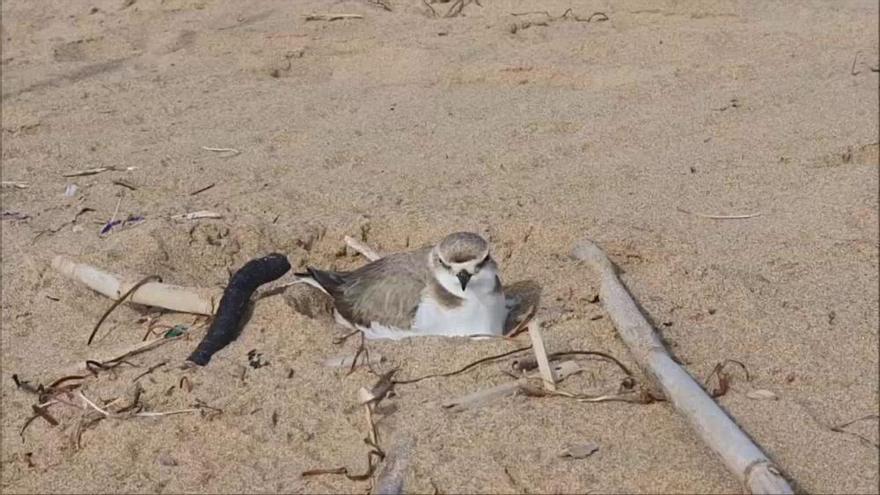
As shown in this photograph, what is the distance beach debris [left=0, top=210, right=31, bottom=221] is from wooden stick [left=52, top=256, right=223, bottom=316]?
0.95 meters

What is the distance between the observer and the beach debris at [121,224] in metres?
5.97

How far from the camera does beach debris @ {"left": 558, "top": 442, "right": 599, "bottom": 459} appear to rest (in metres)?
3.62

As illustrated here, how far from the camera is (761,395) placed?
3947 millimetres

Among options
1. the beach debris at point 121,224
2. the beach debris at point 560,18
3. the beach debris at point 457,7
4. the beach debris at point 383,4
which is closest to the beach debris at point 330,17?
the beach debris at point 383,4

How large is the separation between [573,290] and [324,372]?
1.23 metres

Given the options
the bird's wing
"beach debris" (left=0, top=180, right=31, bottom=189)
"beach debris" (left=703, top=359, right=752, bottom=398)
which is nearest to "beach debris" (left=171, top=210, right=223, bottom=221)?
the bird's wing

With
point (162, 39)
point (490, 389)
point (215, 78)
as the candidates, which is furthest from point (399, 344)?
point (162, 39)

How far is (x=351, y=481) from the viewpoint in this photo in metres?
3.70

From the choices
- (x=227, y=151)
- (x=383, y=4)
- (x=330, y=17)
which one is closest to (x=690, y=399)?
(x=227, y=151)

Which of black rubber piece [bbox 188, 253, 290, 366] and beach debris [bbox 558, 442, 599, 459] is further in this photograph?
black rubber piece [bbox 188, 253, 290, 366]

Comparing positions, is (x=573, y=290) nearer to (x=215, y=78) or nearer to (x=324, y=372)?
(x=324, y=372)

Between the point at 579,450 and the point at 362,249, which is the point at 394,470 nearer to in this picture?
the point at 579,450

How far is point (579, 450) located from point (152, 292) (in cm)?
237

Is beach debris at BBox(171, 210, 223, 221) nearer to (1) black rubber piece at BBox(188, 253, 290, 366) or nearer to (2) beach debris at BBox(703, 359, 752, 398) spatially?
(1) black rubber piece at BBox(188, 253, 290, 366)
